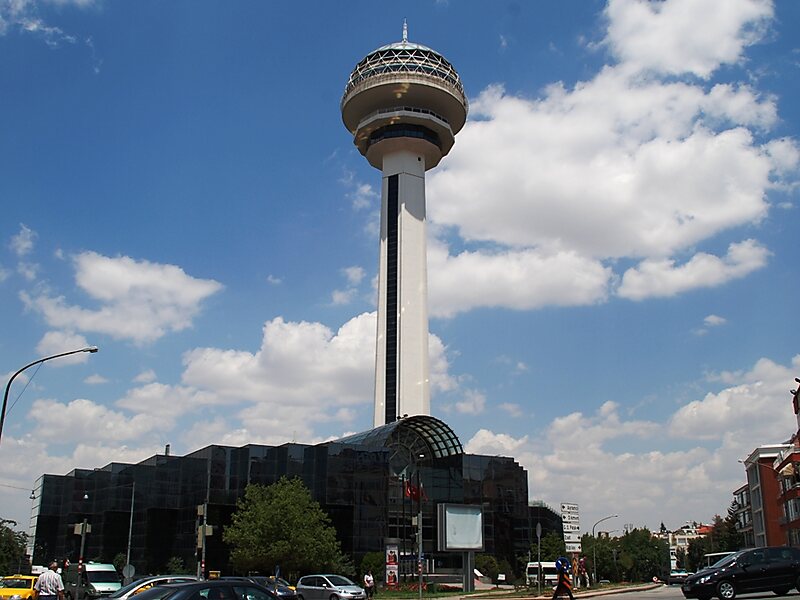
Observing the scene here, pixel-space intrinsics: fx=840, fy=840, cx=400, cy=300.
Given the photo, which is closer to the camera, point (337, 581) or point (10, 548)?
point (337, 581)

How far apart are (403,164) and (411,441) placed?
124ft

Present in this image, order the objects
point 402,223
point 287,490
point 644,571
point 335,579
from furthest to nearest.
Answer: point 644,571 < point 402,223 < point 287,490 < point 335,579

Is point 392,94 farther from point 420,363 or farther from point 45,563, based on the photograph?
point 45,563

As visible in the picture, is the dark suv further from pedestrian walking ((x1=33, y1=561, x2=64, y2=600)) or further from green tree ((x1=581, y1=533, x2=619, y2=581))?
green tree ((x1=581, y1=533, x2=619, y2=581))

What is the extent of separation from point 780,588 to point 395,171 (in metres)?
75.9

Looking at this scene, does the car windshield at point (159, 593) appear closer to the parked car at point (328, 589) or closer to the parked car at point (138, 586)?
the parked car at point (138, 586)

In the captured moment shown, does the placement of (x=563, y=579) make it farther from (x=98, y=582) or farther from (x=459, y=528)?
(x=98, y=582)

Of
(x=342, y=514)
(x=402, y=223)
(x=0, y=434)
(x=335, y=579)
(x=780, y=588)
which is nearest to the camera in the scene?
(x=780, y=588)

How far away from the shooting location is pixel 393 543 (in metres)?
63.2

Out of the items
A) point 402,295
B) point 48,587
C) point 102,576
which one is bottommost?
point 102,576

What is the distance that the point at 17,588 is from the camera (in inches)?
1142

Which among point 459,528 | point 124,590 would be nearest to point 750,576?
point 124,590

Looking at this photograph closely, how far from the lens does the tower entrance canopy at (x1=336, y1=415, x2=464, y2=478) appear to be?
67.0 metres

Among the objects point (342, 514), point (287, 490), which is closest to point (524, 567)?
point (342, 514)
